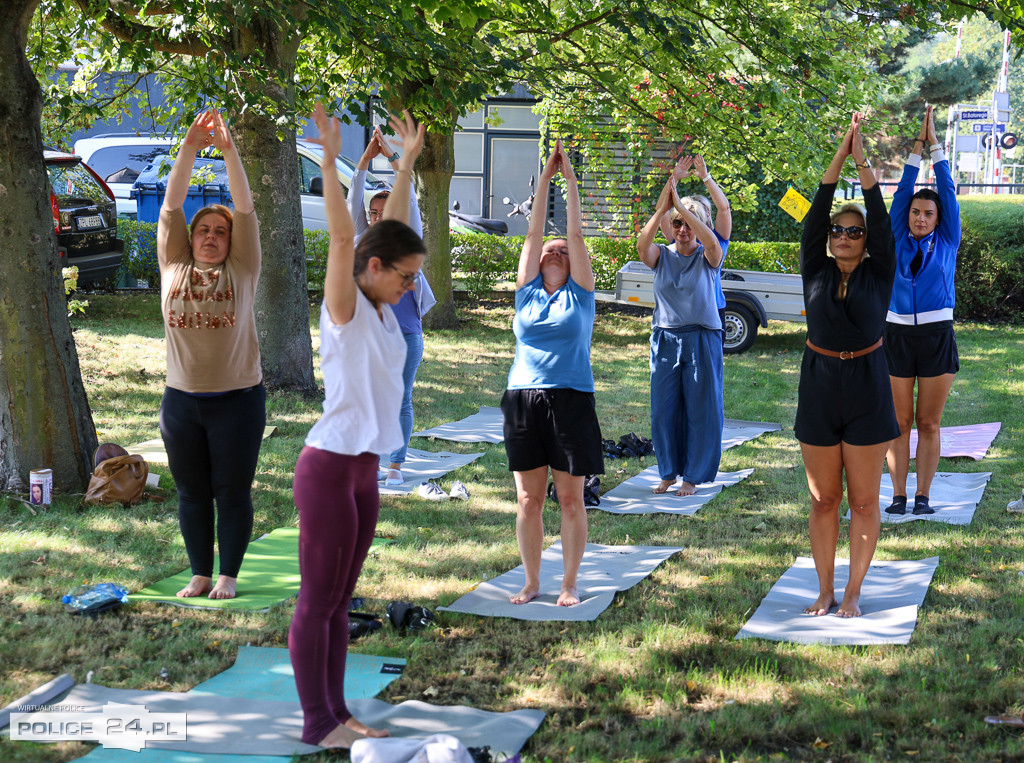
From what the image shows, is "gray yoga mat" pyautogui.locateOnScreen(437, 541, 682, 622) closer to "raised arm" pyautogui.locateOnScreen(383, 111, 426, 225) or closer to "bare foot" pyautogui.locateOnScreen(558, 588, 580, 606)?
"bare foot" pyautogui.locateOnScreen(558, 588, 580, 606)

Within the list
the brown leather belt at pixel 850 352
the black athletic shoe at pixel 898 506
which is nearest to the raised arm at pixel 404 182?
the brown leather belt at pixel 850 352

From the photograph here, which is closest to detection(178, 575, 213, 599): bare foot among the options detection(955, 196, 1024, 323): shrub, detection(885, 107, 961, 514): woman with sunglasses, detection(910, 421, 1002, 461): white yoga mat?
detection(885, 107, 961, 514): woman with sunglasses

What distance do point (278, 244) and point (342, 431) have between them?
21.5 ft

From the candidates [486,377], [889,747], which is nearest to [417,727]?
[889,747]

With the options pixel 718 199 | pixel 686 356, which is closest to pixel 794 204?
pixel 718 199

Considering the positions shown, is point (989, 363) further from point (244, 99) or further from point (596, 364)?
point (244, 99)

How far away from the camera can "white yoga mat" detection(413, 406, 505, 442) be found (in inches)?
339

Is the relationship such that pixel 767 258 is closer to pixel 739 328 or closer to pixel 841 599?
pixel 739 328

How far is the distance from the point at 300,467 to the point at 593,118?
31.8ft

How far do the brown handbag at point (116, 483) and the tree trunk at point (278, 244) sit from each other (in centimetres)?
295

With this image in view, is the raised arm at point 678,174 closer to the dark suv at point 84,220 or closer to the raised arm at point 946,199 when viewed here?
the raised arm at point 946,199

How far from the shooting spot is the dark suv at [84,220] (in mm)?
12883

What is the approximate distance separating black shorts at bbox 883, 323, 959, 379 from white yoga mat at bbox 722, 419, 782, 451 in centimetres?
235

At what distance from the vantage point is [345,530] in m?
3.23
